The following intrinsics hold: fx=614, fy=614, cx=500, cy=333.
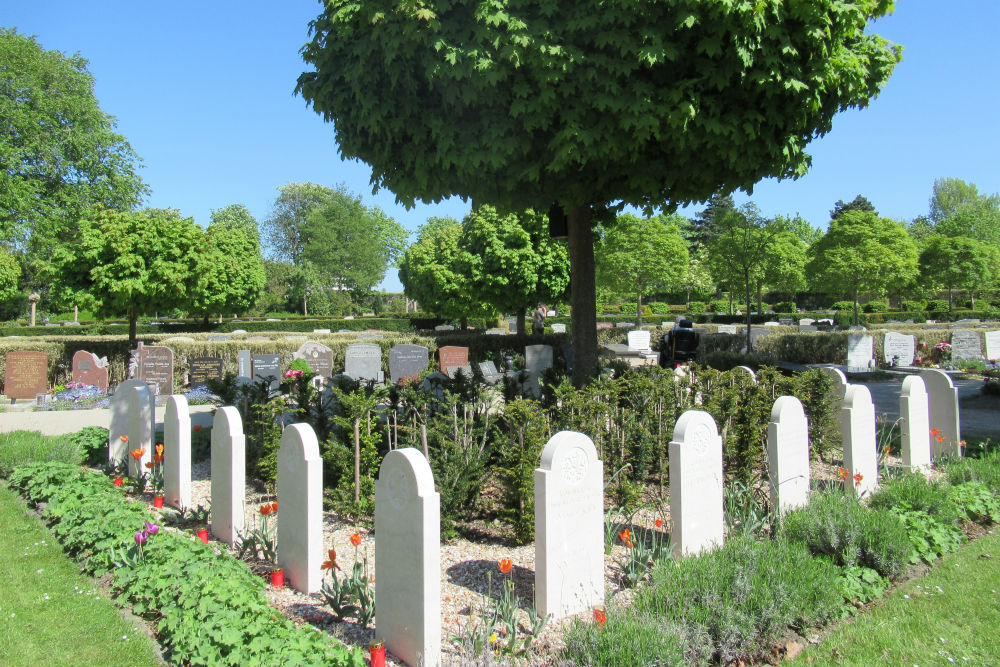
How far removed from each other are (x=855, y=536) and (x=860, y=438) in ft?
6.49

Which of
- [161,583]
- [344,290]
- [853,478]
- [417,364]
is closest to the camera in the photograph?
[161,583]

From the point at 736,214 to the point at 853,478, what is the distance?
1505 cm

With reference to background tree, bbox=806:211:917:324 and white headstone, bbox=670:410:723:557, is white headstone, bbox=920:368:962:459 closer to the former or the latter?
white headstone, bbox=670:410:723:557

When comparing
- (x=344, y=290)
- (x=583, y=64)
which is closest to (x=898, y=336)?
(x=583, y=64)

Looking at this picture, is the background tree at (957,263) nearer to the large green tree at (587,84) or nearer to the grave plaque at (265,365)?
the large green tree at (587,84)

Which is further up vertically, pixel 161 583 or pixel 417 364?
pixel 417 364

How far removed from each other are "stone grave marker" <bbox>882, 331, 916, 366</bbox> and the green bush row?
20.7 meters

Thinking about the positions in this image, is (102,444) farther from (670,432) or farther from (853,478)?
(853,478)

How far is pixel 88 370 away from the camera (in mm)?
15281

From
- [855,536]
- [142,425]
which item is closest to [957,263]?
[855,536]

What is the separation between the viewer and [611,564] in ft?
14.5

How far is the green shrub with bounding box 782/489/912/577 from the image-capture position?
13.6 feet

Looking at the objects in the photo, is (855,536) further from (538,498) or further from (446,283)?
(446,283)

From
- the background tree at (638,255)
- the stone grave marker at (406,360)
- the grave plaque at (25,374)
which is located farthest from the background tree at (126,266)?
the background tree at (638,255)
